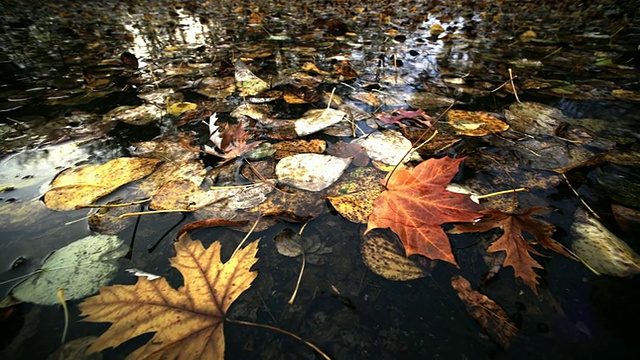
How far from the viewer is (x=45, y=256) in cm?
69

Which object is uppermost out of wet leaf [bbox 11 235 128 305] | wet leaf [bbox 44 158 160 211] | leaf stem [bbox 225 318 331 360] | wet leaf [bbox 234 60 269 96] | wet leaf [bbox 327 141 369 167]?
wet leaf [bbox 234 60 269 96]

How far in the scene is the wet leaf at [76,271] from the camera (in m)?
0.61

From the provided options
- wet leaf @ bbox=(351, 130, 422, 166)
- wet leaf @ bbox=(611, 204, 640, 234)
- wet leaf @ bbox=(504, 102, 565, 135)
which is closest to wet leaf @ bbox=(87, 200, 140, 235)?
wet leaf @ bbox=(351, 130, 422, 166)

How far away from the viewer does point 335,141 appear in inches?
44.8

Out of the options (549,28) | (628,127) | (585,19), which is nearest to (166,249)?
(628,127)

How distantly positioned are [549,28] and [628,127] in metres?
3.14

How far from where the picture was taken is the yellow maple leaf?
52 cm

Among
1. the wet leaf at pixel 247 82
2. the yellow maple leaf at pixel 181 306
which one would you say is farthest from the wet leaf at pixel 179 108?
the yellow maple leaf at pixel 181 306

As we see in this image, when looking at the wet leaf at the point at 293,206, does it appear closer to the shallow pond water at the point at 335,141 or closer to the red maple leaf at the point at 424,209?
the shallow pond water at the point at 335,141

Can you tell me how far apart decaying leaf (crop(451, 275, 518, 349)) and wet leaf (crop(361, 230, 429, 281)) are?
8 cm

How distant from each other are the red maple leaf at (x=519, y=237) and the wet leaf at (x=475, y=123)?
1.79 ft

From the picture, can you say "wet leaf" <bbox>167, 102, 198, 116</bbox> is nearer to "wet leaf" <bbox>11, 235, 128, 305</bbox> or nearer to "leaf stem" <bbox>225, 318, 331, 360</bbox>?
"wet leaf" <bbox>11, 235, 128, 305</bbox>

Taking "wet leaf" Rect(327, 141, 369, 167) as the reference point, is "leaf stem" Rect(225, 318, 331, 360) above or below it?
below

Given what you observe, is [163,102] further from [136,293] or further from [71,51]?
[71,51]
